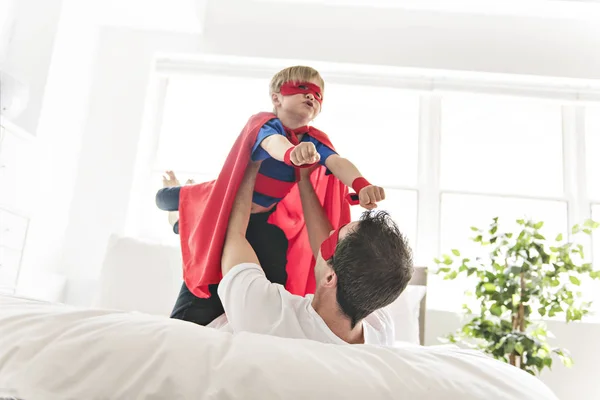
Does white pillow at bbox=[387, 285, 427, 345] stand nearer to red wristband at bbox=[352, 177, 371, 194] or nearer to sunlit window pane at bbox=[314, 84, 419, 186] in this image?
red wristband at bbox=[352, 177, 371, 194]

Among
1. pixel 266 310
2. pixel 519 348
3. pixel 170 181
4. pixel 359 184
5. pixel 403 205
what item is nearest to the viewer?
pixel 266 310

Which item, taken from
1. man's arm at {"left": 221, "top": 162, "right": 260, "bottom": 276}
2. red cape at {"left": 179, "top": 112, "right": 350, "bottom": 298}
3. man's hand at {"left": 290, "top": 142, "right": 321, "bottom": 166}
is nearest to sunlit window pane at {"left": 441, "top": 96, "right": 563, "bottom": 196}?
red cape at {"left": 179, "top": 112, "right": 350, "bottom": 298}

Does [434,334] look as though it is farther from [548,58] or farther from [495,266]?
[548,58]

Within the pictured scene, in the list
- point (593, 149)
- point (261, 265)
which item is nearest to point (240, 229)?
point (261, 265)

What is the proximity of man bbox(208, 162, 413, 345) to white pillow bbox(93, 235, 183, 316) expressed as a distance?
127 centimetres

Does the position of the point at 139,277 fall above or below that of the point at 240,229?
below

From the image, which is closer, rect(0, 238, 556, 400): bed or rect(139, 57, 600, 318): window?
rect(0, 238, 556, 400): bed

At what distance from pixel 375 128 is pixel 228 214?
2540 mm

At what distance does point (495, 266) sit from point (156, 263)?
69.4 inches

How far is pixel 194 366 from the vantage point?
63 centimetres

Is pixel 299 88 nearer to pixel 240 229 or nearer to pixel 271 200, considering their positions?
pixel 271 200

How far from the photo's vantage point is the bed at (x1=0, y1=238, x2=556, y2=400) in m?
0.61

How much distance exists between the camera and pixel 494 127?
12.3 feet

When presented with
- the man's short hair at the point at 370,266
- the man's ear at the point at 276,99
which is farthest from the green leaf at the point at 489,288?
the man's short hair at the point at 370,266
